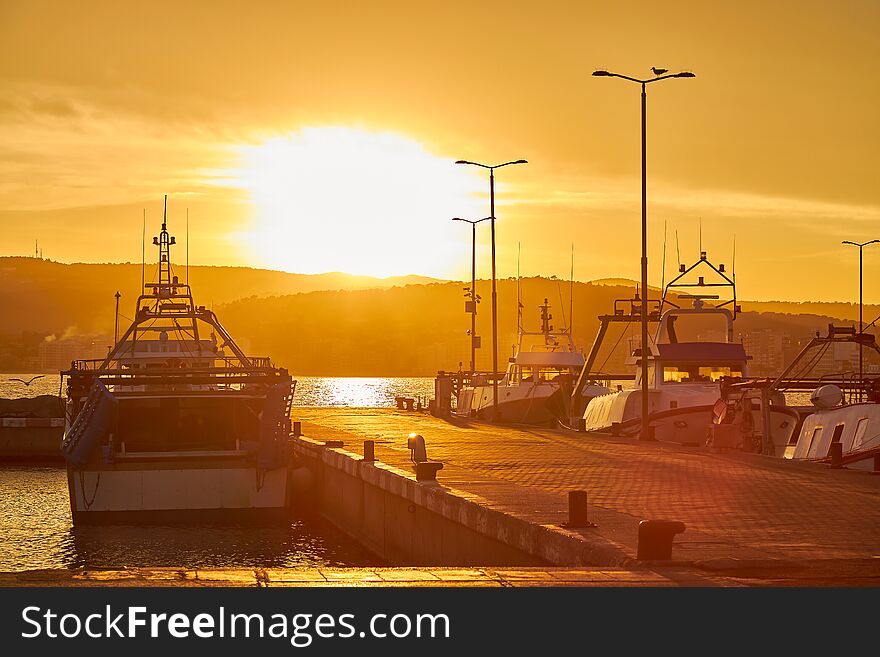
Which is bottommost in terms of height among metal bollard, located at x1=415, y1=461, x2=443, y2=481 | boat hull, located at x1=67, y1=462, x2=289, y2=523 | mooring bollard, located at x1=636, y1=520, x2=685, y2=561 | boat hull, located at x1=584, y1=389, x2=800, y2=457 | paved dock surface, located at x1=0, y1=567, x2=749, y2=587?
boat hull, located at x1=67, y1=462, x2=289, y2=523

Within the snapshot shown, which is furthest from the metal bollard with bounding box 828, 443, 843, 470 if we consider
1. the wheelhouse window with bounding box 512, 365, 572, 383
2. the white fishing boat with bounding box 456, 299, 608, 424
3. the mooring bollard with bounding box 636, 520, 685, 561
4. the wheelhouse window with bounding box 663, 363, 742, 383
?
the wheelhouse window with bounding box 512, 365, 572, 383

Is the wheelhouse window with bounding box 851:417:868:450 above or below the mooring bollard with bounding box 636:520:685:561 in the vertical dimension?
below

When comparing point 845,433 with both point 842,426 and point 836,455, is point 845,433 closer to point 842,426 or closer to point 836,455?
point 842,426

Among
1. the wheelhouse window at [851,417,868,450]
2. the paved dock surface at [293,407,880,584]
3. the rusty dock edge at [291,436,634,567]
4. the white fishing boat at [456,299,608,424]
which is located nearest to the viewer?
the paved dock surface at [293,407,880,584]

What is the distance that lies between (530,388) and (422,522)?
4372cm

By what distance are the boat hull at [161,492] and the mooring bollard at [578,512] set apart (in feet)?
51.9

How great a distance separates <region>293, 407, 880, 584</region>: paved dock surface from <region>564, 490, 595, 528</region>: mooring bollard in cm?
25

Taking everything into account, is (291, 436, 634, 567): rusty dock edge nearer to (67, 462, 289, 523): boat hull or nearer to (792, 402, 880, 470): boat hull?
(67, 462, 289, 523): boat hull

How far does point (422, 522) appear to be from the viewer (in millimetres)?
21219

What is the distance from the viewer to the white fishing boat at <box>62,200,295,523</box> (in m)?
29.0

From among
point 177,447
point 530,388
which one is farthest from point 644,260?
point 530,388

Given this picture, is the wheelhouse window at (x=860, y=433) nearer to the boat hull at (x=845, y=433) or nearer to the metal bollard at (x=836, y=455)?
the boat hull at (x=845, y=433)

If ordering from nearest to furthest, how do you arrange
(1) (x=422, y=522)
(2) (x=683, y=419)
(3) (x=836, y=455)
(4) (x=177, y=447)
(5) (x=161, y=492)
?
(1) (x=422, y=522) < (3) (x=836, y=455) < (5) (x=161, y=492) < (4) (x=177, y=447) < (2) (x=683, y=419)
